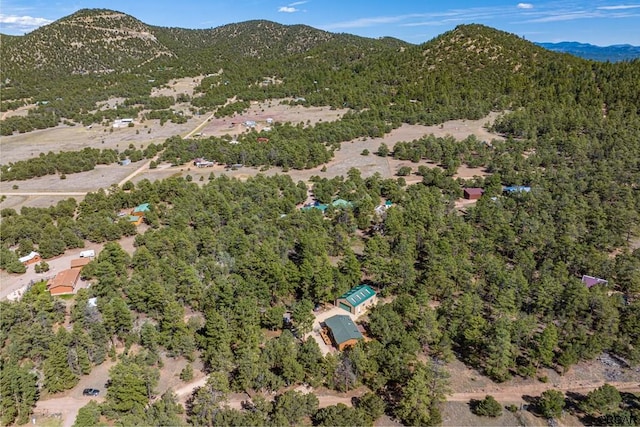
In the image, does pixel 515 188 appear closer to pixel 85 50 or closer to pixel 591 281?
pixel 591 281

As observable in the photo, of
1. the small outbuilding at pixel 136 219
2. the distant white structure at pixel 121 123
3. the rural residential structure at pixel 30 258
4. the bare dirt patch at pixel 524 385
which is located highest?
the distant white structure at pixel 121 123

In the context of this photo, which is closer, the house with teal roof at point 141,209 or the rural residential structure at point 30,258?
the rural residential structure at point 30,258

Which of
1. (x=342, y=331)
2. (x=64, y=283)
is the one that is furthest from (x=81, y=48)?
(x=342, y=331)

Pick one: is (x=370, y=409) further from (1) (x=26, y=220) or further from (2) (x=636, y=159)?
(2) (x=636, y=159)

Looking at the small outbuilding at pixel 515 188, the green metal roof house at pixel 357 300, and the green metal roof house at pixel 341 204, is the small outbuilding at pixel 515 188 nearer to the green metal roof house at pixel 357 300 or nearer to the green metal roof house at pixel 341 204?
the green metal roof house at pixel 341 204

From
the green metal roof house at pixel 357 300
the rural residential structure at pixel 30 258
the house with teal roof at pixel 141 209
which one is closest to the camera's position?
the green metal roof house at pixel 357 300

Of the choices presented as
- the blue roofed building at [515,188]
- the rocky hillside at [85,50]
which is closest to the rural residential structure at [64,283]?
the blue roofed building at [515,188]

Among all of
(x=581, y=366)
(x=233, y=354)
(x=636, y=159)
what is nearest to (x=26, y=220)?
(x=233, y=354)

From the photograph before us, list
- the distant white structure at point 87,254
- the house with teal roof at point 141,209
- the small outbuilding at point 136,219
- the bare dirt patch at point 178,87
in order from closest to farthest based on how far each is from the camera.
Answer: the distant white structure at point 87,254
the small outbuilding at point 136,219
the house with teal roof at point 141,209
the bare dirt patch at point 178,87
